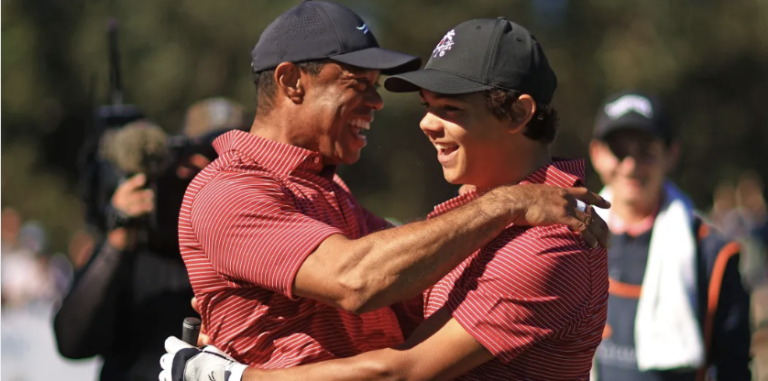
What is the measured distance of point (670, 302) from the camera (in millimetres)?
5020

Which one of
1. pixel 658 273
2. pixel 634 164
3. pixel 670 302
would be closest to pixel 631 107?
pixel 634 164

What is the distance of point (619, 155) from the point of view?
5539 millimetres

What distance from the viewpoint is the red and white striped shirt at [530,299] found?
9.23ft

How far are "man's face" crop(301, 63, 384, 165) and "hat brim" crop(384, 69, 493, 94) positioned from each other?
0.43 m

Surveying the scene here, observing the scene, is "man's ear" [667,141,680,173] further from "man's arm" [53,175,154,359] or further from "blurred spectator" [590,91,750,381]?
"man's arm" [53,175,154,359]

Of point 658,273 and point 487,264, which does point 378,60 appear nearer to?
point 487,264

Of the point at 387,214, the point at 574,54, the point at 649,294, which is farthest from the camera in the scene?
the point at 574,54

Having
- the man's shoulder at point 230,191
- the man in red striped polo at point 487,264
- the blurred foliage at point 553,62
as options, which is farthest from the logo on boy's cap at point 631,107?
the blurred foliage at point 553,62

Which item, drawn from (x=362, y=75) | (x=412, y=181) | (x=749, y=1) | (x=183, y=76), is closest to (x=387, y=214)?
(x=412, y=181)

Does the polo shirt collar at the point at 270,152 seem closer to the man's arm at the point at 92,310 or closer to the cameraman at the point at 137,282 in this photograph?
the cameraman at the point at 137,282

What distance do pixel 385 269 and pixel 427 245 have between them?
0.44ft

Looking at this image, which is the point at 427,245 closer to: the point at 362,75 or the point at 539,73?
the point at 539,73

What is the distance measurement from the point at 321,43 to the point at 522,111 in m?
0.85

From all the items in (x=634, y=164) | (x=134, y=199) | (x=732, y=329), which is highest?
(x=134, y=199)
